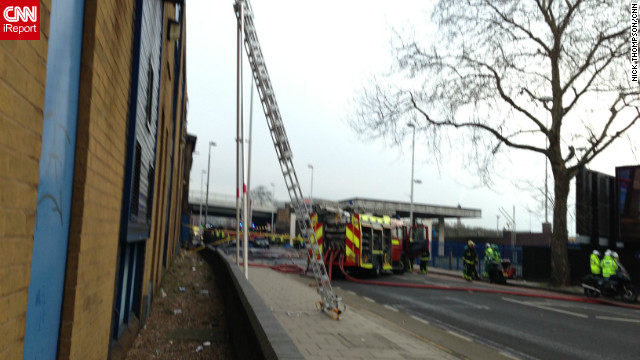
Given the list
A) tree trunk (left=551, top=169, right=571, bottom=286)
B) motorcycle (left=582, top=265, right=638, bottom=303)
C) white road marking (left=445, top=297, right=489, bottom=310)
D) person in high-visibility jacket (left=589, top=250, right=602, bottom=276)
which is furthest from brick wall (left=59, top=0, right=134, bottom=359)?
tree trunk (left=551, top=169, right=571, bottom=286)

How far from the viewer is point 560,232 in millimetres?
20562

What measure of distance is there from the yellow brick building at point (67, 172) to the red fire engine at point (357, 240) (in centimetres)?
1363

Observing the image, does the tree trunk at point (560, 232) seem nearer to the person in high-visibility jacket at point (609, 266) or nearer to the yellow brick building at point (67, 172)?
the person in high-visibility jacket at point (609, 266)

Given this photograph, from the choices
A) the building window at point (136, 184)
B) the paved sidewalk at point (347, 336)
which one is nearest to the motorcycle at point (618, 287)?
the paved sidewalk at point (347, 336)

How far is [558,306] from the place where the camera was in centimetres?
1406

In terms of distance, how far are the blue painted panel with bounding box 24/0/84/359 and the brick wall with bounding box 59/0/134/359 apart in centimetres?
6

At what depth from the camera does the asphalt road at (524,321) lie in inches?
328

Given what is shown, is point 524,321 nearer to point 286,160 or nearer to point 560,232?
point 286,160

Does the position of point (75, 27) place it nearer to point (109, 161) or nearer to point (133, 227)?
point (109, 161)

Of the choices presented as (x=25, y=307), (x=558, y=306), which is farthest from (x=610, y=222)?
(x=25, y=307)

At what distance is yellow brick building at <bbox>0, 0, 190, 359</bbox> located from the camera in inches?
78.0

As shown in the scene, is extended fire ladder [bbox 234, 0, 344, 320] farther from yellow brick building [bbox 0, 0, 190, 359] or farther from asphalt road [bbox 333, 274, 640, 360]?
yellow brick building [bbox 0, 0, 190, 359]

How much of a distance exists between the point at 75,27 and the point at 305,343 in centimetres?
547

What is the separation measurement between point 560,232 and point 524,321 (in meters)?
10.9
